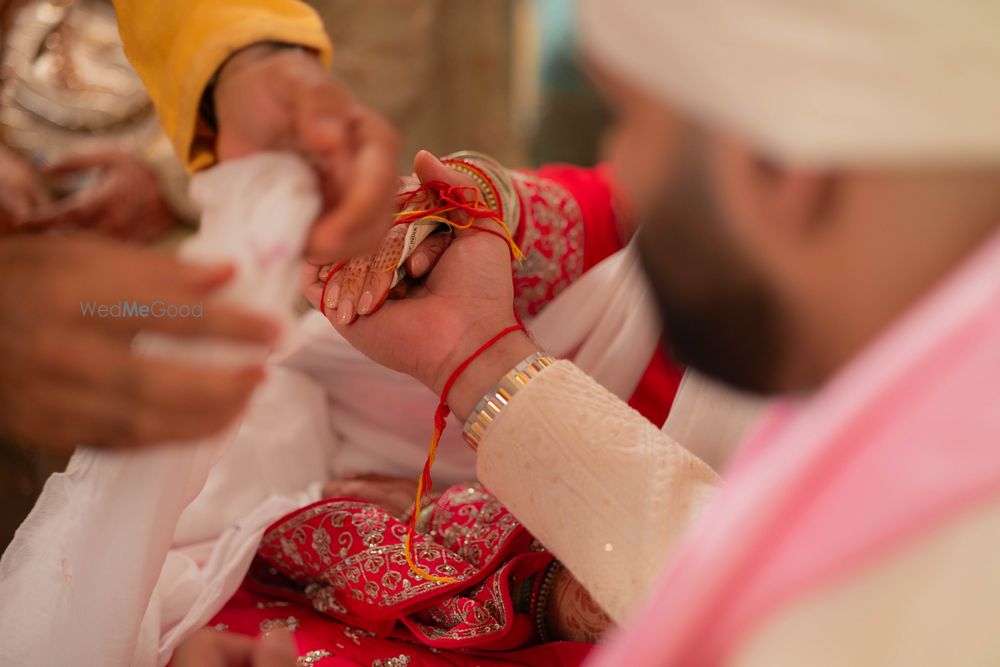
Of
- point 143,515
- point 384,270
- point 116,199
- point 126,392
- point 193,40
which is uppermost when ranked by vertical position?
point 193,40

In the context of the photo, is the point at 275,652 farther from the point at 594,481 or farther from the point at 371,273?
the point at 371,273

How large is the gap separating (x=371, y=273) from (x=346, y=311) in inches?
1.7

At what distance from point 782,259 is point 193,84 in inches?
20.4

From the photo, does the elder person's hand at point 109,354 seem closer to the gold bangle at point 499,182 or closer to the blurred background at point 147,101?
the gold bangle at point 499,182

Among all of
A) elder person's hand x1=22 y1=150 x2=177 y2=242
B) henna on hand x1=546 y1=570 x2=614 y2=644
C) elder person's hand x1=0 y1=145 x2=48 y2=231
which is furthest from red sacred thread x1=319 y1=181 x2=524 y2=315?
elder person's hand x1=22 y1=150 x2=177 y2=242

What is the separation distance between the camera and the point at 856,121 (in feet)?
1.47

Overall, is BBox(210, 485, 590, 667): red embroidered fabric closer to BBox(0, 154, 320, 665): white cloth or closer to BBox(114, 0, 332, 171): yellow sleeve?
BBox(0, 154, 320, 665): white cloth

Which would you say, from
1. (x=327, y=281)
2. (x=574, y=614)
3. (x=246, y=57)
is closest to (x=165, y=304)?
(x=246, y=57)

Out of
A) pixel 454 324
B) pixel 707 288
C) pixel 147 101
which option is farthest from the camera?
pixel 147 101

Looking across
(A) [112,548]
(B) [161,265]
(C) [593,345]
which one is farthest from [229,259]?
(C) [593,345]

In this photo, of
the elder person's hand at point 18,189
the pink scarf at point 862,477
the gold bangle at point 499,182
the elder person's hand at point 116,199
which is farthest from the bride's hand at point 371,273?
the elder person's hand at point 116,199

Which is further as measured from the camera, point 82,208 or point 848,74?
point 82,208

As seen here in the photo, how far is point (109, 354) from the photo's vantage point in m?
0.51

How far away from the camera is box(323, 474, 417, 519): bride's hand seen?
1.08 meters
